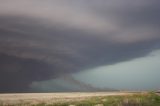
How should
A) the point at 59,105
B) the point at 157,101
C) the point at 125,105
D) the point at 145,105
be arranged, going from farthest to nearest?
the point at 157,101 → the point at 59,105 → the point at 145,105 → the point at 125,105

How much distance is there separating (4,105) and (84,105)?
19980mm

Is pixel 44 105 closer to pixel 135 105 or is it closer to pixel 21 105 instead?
pixel 21 105

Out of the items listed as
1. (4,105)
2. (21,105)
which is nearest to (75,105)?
(21,105)

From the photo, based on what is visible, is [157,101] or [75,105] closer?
[75,105]

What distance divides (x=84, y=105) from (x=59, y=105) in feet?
19.5

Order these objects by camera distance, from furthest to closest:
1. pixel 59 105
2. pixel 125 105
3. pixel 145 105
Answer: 1. pixel 59 105
2. pixel 145 105
3. pixel 125 105

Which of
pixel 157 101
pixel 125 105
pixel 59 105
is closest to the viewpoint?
pixel 125 105

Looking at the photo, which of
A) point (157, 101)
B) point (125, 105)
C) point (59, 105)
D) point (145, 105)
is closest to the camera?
point (125, 105)

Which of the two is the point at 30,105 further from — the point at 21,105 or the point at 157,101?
the point at 157,101

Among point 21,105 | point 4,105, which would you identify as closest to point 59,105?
point 21,105

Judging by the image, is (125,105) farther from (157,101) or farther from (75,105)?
(157,101)

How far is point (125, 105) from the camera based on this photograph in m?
60.6

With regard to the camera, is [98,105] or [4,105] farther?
[4,105]

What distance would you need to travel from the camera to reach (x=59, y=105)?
72.6 metres
